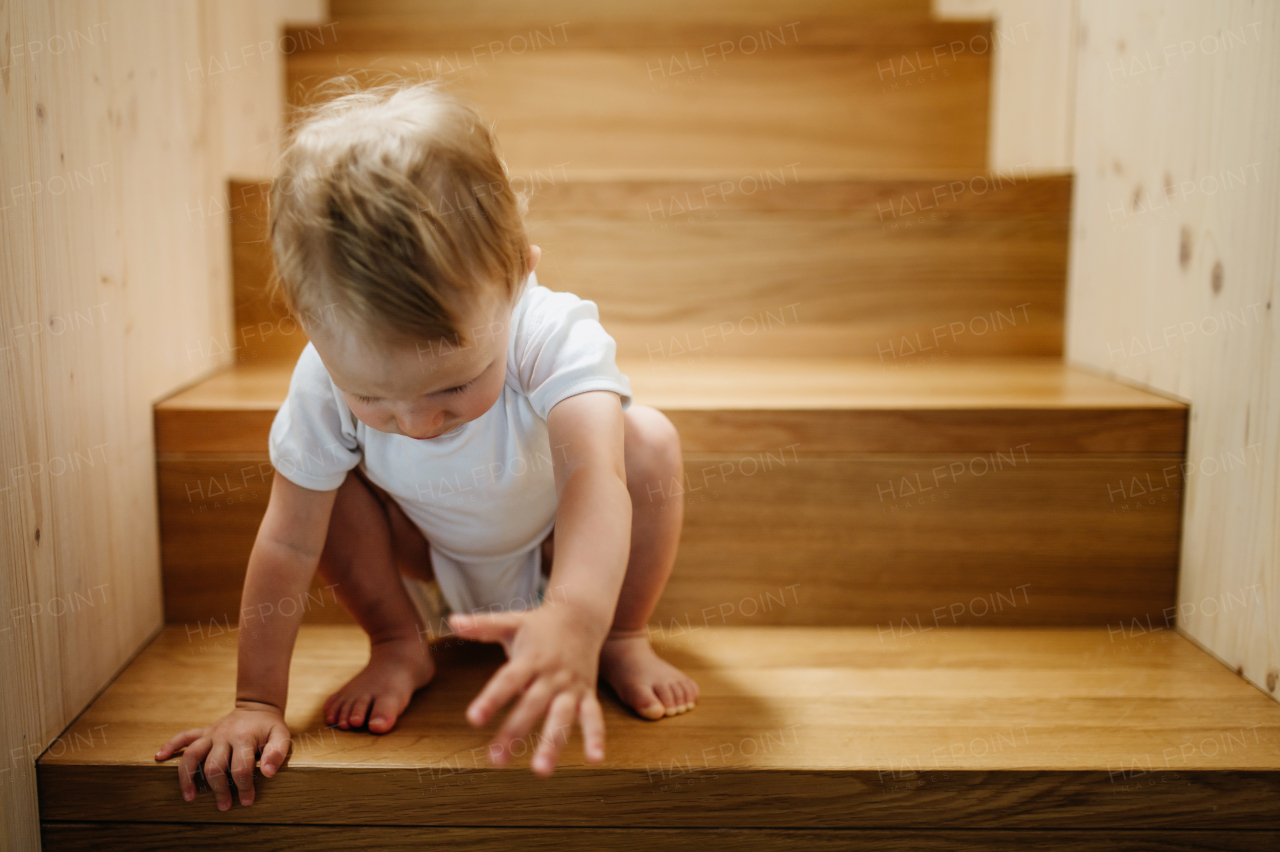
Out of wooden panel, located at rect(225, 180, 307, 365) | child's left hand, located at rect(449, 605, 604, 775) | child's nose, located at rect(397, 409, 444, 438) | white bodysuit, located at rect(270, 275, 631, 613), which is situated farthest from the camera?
wooden panel, located at rect(225, 180, 307, 365)

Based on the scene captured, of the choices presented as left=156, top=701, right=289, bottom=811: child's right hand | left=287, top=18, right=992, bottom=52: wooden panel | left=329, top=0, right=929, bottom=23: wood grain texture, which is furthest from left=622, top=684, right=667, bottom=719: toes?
left=329, top=0, right=929, bottom=23: wood grain texture

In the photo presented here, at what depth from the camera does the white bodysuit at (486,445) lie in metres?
0.74

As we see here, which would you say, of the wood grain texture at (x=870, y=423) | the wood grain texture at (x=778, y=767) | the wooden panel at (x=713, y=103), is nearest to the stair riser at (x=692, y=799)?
the wood grain texture at (x=778, y=767)

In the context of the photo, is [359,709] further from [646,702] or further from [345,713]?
[646,702]

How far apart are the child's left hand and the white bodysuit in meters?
0.18

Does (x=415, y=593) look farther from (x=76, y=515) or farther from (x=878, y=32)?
(x=878, y=32)

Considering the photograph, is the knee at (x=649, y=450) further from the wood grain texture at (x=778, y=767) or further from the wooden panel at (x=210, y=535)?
the wooden panel at (x=210, y=535)

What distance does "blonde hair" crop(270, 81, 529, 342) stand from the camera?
1.87 ft

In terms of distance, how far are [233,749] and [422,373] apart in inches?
13.6

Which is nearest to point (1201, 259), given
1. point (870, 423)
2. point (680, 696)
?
point (870, 423)

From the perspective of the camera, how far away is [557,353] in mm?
737

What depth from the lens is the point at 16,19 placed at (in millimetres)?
686

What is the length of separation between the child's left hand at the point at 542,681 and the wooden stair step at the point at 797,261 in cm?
71

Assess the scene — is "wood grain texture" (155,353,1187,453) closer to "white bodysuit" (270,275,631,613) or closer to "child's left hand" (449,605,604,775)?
"white bodysuit" (270,275,631,613)
